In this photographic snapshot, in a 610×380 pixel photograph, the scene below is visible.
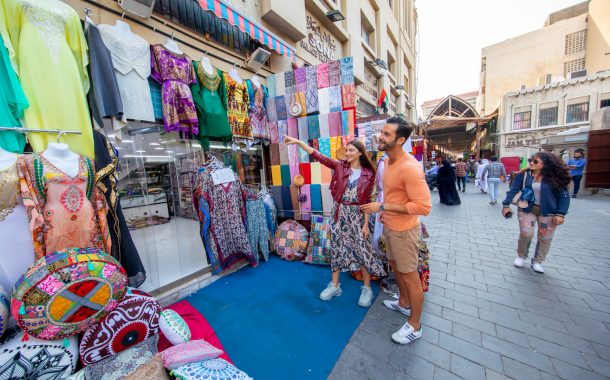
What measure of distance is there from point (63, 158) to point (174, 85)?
51.7 inches

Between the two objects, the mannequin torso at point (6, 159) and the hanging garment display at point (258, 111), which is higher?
the hanging garment display at point (258, 111)

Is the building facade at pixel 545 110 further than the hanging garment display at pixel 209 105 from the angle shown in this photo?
Yes

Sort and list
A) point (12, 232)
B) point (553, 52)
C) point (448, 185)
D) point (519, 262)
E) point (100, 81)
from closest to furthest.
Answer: point (12, 232)
point (100, 81)
point (519, 262)
point (448, 185)
point (553, 52)

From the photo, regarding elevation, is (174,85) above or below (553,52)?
below

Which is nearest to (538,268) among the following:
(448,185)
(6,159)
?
(448,185)

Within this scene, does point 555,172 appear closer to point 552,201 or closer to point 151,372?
point 552,201

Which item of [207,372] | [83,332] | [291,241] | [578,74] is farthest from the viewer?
[578,74]

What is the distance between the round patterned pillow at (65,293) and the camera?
1.23m

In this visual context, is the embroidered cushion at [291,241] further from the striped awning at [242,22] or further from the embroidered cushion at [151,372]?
the striped awning at [242,22]

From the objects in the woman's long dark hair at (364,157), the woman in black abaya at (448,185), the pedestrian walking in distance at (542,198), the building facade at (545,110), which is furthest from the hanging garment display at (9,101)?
the building facade at (545,110)

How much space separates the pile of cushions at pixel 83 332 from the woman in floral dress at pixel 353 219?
1.55 metres

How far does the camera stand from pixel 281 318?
7.55 ft

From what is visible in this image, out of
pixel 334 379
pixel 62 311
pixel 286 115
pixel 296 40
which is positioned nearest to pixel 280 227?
pixel 286 115

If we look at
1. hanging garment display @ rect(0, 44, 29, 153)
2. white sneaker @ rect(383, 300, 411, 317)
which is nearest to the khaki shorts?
white sneaker @ rect(383, 300, 411, 317)
